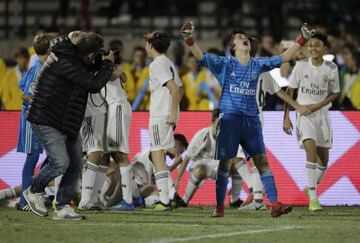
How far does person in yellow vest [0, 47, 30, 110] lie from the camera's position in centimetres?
2053

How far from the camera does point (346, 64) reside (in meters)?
23.1

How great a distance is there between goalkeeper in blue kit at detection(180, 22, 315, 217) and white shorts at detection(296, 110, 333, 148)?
6.36 ft

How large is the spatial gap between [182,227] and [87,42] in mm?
2211

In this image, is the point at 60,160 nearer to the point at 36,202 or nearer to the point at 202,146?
the point at 36,202

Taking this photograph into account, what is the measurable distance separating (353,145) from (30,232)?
6.16 meters

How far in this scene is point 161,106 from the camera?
15797 mm

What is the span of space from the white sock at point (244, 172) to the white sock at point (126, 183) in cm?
175

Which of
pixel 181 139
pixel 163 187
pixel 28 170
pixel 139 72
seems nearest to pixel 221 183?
pixel 163 187

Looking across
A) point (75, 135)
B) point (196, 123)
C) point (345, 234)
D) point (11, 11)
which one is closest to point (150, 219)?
point (75, 135)

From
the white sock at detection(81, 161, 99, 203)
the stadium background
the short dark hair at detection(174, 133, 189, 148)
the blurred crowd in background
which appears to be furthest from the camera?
the stadium background

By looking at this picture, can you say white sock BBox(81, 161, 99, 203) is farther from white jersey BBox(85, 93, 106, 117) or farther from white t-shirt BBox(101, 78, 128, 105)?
white t-shirt BBox(101, 78, 128, 105)

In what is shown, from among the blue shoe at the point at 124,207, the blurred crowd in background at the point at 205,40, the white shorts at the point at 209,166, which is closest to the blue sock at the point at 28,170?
the blue shoe at the point at 124,207

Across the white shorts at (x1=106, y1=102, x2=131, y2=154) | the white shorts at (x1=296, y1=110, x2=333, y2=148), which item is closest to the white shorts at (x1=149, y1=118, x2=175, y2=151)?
the white shorts at (x1=106, y1=102, x2=131, y2=154)

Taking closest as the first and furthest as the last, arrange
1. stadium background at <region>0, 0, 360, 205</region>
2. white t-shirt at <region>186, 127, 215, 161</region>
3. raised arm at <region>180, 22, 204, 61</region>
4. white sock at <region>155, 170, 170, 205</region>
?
raised arm at <region>180, 22, 204, 61</region> → white sock at <region>155, 170, 170, 205</region> → white t-shirt at <region>186, 127, 215, 161</region> → stadium background at <region>0, 0, 360, 205</region>
